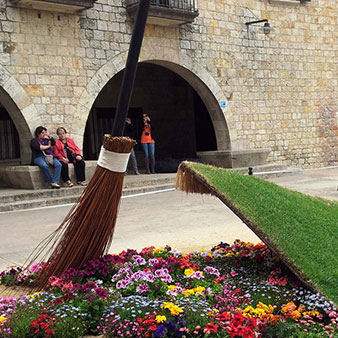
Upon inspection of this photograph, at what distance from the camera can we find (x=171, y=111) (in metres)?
18.7

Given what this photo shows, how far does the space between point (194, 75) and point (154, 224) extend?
7.95 m

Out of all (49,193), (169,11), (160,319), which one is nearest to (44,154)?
(49,193)

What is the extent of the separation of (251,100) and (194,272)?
1244cm

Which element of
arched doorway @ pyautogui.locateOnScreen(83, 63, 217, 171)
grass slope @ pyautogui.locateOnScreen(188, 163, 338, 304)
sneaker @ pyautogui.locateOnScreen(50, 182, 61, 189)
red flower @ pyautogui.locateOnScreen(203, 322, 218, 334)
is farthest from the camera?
arched doorway @ pyautogui.locateOnScreen(83, 63, 217, 171)

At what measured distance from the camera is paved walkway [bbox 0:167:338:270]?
5820 mm

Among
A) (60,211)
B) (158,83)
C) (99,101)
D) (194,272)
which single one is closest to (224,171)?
(194,272)

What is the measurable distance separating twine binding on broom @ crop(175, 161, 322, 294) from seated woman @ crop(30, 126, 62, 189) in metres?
7.45

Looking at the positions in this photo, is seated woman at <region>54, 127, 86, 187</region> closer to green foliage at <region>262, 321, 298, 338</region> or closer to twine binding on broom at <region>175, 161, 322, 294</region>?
twine binding on broom at <region>175, 161, 322, 294</region>

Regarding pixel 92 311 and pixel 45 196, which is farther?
pixel 45 196

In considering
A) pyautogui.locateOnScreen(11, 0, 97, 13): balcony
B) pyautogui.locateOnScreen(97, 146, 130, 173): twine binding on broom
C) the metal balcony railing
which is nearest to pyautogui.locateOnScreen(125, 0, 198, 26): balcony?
the metal balcony railing

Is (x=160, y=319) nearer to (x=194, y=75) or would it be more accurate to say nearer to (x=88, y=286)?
(x=88, y=286)

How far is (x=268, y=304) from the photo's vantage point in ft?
10.7

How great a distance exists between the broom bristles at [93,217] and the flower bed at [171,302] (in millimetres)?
107

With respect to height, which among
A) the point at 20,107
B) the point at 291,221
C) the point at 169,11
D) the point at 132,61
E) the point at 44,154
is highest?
the point at 169,11
